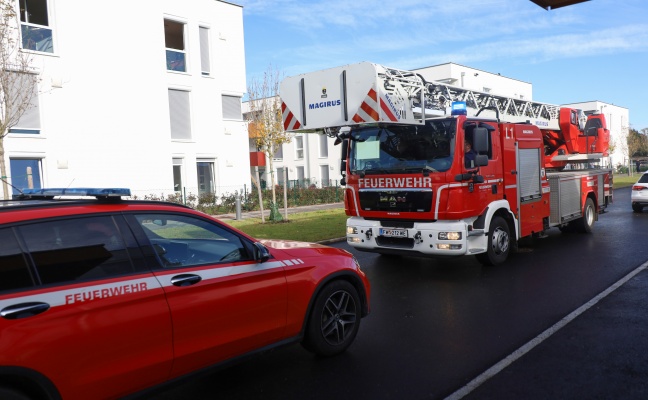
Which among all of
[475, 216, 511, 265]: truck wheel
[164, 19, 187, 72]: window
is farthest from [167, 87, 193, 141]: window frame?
[475, 216, 511, 265]: truck wheel

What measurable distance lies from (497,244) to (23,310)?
7.36m

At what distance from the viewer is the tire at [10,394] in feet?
8.80

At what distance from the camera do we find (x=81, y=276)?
3141 mm

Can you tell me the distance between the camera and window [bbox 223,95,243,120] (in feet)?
83.7

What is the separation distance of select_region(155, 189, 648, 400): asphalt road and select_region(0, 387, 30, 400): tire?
100 cm

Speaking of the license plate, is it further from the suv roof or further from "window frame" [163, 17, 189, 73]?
"window frame" [163, 17, 189, 73]

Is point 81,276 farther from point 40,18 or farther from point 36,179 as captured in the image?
point 40,18

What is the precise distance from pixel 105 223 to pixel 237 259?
1043 mm

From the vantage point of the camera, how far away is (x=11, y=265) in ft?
9.41

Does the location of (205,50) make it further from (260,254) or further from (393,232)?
(260,254)

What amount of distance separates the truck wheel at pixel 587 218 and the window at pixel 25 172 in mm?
17380

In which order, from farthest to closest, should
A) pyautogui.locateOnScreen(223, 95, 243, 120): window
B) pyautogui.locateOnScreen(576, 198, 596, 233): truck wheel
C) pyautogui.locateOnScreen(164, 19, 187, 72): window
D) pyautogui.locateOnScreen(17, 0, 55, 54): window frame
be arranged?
1. pyautogui.locateOnScreen(223, 95, 243, 120): window
2. pyautogui.locateOnScreen(164, 19, 187, 72): window
3. pyautogui.locateOnScreen(17, 0, 55, 54): window frame
4. pyautogui.locateOnScreen(576, 198, 596, 233): truck wheel

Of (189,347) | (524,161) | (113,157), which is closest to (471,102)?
(524,161)

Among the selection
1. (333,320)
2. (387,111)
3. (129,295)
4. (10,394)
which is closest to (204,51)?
(387,111)
